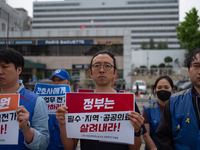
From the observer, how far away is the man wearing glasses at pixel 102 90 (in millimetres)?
2021

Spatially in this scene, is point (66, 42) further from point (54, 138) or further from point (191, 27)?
point (54, 138)

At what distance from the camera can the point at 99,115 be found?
212 centimetres

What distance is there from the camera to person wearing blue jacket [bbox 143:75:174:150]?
292 cm

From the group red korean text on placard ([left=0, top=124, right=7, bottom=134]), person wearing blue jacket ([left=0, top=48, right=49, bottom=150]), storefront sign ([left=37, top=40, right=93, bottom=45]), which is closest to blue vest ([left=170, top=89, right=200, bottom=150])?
person wearing blue jacket ([left=0, top=48, right=49, bottom=150])

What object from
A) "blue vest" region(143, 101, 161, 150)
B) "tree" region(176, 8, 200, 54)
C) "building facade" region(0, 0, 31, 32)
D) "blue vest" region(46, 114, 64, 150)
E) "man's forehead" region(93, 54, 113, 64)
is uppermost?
"tree" region(176, 8, 200, 54)

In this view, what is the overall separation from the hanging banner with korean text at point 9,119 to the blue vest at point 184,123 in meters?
1.76

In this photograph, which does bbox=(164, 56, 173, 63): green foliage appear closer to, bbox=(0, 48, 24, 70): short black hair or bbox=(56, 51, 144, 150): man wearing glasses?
bbox=(56, 51, 144, 150): man wearing glasses

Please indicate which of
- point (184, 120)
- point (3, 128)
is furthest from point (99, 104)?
point (3, 128)

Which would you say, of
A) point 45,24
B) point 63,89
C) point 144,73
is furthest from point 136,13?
point 63,89

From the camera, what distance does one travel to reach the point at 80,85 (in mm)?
31656

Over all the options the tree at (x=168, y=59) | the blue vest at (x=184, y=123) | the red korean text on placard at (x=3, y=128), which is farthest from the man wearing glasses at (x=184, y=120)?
the tree at (x=168, y=59)

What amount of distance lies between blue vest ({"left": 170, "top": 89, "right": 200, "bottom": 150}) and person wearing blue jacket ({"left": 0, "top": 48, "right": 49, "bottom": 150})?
1.48 m

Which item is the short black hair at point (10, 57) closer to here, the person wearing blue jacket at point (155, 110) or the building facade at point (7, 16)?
the person wearing blue jacket at point (155, 110)

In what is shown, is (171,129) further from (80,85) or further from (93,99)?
(80,85)
